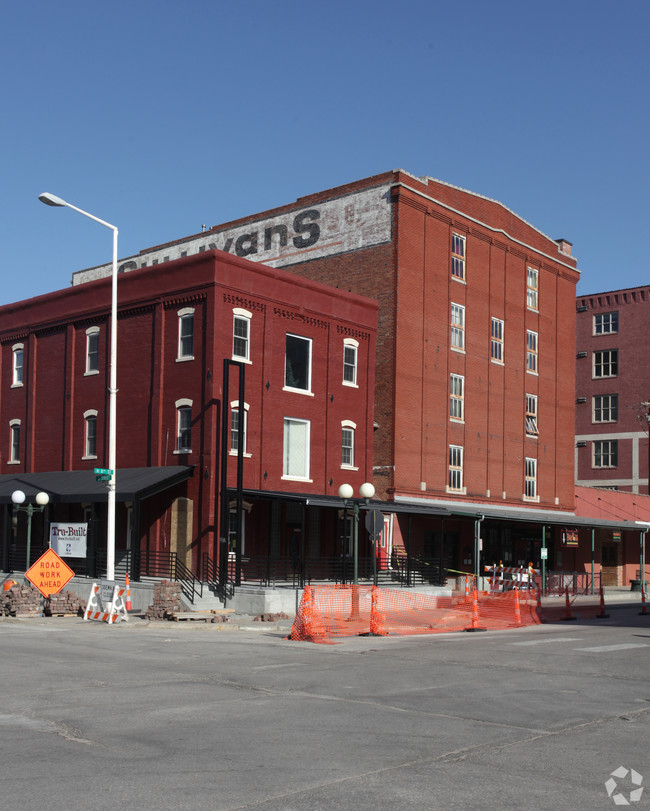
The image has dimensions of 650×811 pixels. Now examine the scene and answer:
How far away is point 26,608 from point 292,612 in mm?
7939

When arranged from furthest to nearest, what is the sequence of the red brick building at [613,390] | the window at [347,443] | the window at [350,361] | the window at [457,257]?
the red brick building at [613,390] < the window at [457,257] < the window at [350,361] < the window at [347,443]

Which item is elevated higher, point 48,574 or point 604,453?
point 604,453

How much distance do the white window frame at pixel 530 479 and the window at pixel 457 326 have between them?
A: 324 inches

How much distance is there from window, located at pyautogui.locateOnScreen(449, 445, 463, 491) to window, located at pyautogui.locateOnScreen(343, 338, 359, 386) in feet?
23.4

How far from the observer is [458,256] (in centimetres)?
4600

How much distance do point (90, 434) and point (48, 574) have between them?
1347cm

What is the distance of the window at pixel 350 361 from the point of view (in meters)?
39.8

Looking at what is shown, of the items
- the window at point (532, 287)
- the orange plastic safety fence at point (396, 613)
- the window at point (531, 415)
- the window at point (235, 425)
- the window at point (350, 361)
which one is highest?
the window at point (532, 287)

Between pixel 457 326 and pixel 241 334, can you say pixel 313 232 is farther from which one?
pixel 241 334

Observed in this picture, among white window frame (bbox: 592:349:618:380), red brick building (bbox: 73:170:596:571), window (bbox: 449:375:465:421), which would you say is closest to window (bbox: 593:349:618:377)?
white window frame (bbox: 592:349:618:380)

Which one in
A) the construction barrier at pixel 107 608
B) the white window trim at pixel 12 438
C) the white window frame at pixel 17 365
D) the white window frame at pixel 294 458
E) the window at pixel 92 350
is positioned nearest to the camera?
the construction barrier at pixel 107 608

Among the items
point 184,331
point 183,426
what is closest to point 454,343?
point 184,331

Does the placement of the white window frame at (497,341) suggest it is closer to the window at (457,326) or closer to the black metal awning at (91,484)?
the window at (457,326)

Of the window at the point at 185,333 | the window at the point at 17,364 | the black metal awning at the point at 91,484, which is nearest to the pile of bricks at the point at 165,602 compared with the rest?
the black metal awning at the point at 91,484
